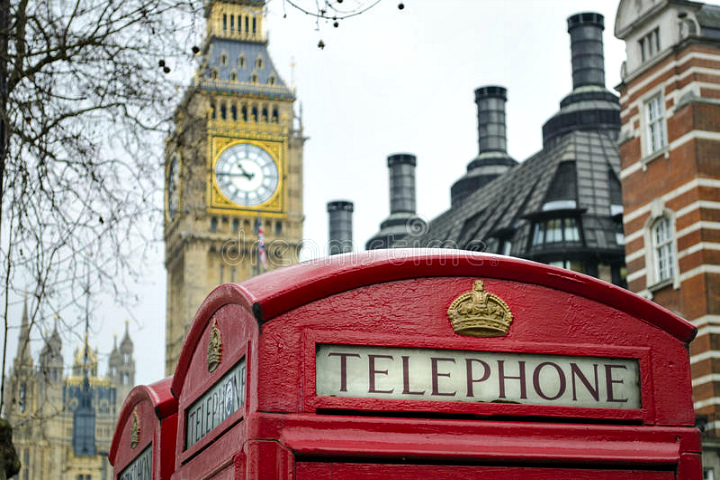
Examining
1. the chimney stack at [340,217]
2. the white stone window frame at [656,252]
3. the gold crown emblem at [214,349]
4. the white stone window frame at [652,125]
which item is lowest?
the gold crown emblem at [214,349]

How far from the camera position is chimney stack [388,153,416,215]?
2712 inches

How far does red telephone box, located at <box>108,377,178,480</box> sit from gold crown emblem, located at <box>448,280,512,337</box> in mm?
1813

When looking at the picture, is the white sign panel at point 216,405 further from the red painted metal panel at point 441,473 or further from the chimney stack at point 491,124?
the chimney stack at point 491,124

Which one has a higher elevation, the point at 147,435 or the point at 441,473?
the point at 147,435

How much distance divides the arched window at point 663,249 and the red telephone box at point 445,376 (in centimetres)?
2217

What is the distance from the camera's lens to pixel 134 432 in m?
6.22

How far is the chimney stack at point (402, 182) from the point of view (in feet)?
226

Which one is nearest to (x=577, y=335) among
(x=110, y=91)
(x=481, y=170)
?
(x=110, y=91)

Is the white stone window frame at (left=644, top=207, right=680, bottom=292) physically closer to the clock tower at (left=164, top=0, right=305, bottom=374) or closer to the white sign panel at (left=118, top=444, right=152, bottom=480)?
the white sign panel at (left=118, top=444, right=152, bottom=480)

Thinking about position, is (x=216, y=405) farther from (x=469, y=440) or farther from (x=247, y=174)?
(x=247, y=174)

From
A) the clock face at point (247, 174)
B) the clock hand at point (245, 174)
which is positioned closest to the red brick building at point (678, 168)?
the clock face at point (247, 174)

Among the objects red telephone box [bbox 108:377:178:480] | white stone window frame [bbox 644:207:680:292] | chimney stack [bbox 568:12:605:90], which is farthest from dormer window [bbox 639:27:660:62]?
red telephone box [bbox 108:377:178:480]

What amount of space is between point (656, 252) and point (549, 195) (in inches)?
475

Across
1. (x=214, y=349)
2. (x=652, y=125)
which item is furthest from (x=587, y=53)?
(x=214, y=349)
